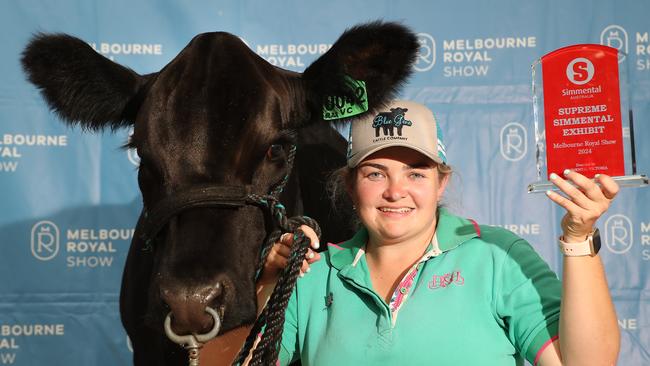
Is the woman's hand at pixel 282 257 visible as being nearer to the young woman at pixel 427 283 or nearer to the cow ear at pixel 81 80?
the young woman at pixel 427 283

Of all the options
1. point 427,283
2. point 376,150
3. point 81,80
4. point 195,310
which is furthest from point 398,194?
point 81,80

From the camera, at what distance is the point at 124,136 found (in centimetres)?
430

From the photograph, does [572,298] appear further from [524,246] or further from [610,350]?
[524,246]

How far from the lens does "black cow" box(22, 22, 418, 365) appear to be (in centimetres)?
170

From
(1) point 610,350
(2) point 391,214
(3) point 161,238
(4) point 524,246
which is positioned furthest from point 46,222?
(1) point 610,350

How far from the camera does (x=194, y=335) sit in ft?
5.47

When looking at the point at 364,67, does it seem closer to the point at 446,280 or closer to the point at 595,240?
the point at 446,280

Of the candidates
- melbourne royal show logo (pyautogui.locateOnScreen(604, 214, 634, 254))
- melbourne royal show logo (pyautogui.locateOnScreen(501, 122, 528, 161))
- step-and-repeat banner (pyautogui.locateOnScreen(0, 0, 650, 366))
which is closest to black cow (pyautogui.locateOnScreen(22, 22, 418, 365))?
step-and-repeat banner (pyautogui.locateOnScreen(0, 0, 650, 366))

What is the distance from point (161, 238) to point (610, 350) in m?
1.14

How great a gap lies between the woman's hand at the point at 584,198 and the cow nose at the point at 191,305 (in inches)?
31.7

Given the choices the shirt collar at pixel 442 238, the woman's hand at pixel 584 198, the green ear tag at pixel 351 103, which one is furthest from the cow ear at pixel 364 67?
the woman's hand at pixel 584 198

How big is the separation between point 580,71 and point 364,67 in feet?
2.55

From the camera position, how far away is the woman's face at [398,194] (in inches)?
77.1

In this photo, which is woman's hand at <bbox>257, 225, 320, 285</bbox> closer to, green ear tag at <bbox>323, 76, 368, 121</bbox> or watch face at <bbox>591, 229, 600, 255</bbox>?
green ear tag at <bbox>323, 76, 368, 121</bbox>
